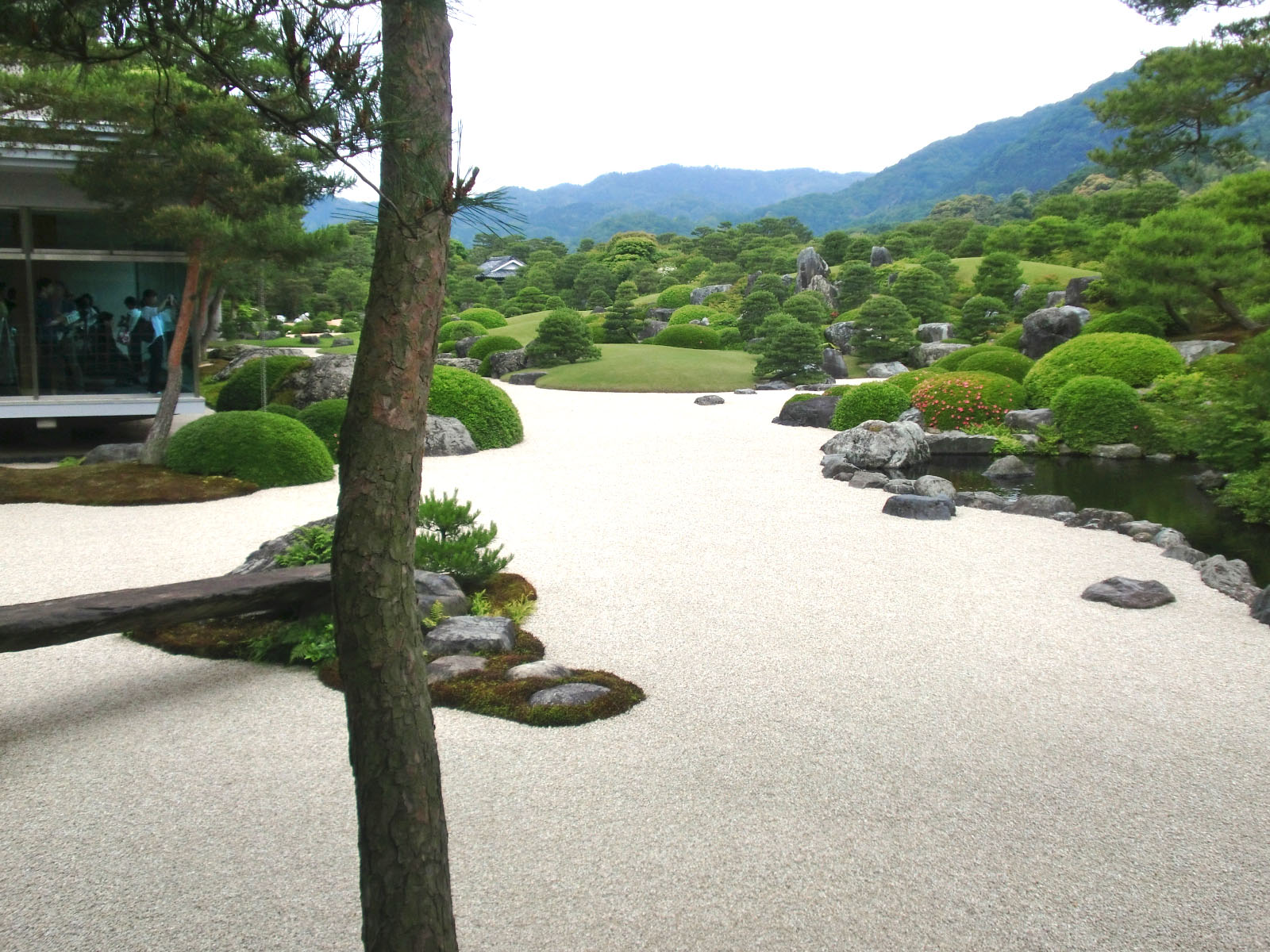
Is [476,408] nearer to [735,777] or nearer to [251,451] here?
[251,451]

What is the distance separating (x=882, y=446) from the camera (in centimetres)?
1152

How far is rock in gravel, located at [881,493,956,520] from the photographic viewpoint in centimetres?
859

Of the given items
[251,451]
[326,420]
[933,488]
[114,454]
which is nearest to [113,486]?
[251,451]

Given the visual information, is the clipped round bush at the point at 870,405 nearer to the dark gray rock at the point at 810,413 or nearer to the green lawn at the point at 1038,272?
the dark gray rock at the point at 810,413

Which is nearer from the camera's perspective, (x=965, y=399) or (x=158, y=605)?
(x=158, y=605)

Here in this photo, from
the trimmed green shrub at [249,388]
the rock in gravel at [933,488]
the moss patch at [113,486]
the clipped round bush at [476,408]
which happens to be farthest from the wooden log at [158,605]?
the trimmed green shrub at [249,388]

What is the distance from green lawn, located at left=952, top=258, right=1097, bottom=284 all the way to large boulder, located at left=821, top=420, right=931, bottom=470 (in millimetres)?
20619

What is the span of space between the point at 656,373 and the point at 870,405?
8.75m

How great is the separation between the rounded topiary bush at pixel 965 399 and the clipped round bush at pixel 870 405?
38 cm

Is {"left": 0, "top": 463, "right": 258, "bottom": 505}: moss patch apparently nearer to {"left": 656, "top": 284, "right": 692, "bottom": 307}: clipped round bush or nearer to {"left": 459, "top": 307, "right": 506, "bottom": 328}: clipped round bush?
{"left": 459, "top": 307, "right": 506, "bottom": 328}: clipped round bush

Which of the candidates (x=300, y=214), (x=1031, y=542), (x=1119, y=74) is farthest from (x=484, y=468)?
(x=1119, y=74)

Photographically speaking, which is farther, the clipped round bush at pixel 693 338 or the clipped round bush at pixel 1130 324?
the clipped round bush at pixel 693 338

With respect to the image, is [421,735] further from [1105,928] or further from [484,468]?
[484,468]

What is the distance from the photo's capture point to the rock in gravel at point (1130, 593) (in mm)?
6008
